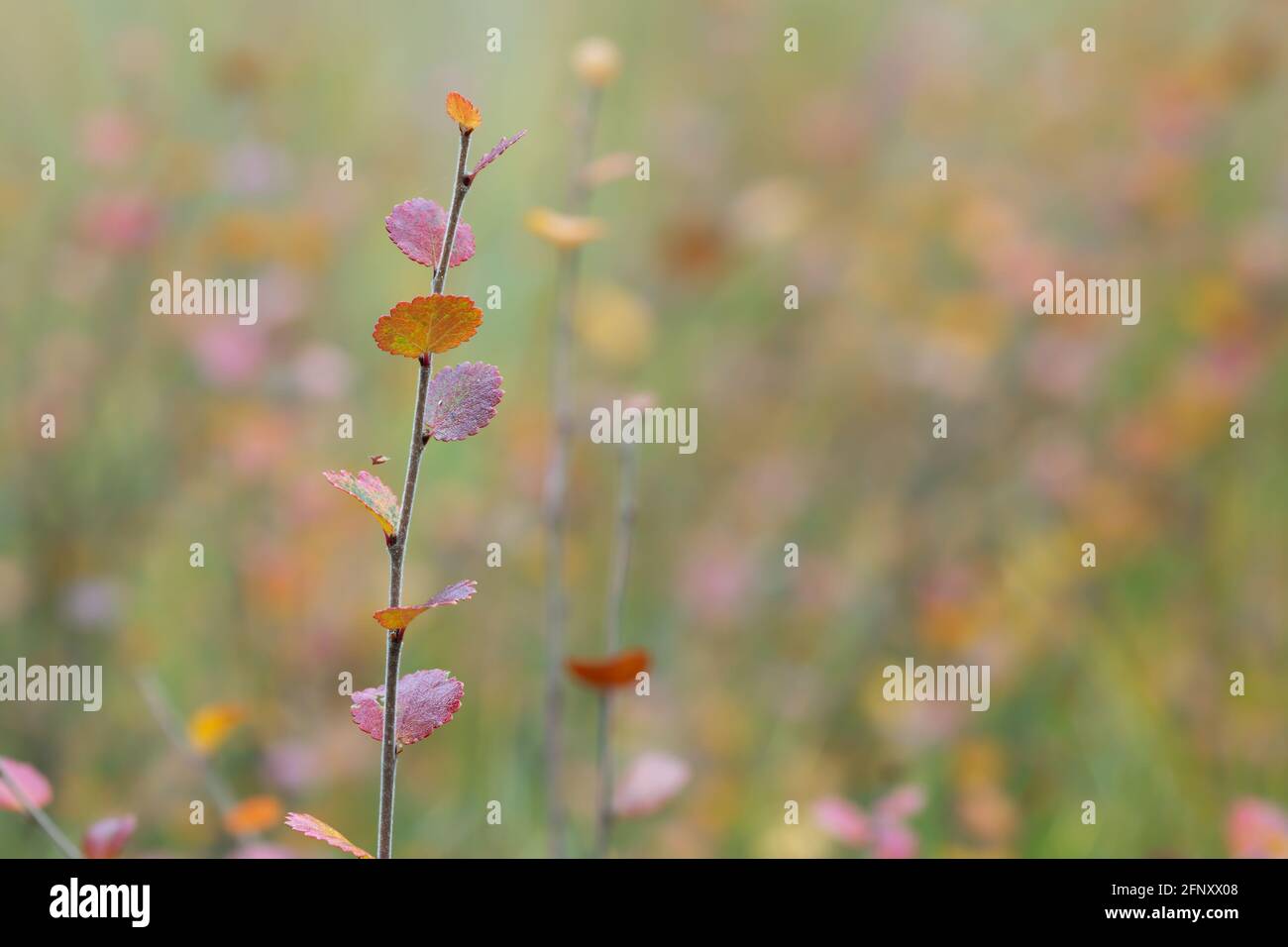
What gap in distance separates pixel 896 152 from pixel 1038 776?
217cm

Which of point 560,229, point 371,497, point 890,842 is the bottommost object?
point 890,842

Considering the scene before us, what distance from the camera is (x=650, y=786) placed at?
101 centimetres

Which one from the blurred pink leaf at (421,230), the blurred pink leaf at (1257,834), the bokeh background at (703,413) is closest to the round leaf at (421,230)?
the blurred pink leaf at (421,230)

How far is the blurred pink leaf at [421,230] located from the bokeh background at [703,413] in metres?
1.08

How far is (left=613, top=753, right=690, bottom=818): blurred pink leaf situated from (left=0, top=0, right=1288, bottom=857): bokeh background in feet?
1.78

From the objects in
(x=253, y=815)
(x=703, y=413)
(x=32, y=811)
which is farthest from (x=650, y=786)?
(x=703, y=413)

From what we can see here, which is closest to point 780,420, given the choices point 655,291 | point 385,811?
point 655,291

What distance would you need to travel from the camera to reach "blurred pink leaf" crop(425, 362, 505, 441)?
62cm

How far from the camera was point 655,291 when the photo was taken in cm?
324

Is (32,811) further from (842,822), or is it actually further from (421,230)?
(842,822)

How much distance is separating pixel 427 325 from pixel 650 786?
538 millimetres

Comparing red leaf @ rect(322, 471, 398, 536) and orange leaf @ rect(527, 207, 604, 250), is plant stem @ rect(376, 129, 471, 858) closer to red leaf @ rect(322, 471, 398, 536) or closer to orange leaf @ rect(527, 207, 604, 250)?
red leaf @ rect(322, 471, 398, 536)
